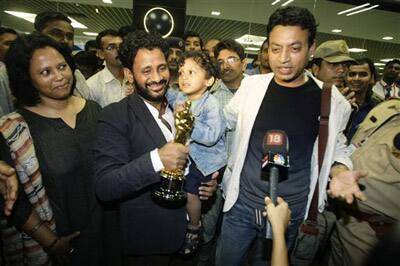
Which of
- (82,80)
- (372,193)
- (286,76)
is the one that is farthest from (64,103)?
(372,193)

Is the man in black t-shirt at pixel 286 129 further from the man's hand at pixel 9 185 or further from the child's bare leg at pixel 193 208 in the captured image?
the man's hand at pixel 9 185

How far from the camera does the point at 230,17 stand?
7.14 meters

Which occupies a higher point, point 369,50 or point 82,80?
point 369,50

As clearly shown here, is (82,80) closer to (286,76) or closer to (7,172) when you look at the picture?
(7,172)

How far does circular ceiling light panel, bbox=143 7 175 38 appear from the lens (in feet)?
16.4

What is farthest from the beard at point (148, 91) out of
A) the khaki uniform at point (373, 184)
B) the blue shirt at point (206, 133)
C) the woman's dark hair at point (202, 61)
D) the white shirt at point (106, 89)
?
the white shirt at point (106, 89)

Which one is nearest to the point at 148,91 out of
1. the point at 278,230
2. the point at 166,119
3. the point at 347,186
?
the point at 166,119

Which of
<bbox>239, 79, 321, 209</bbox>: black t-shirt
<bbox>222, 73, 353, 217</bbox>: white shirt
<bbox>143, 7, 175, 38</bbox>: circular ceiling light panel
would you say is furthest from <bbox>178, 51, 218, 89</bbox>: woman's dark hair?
<bbox>143, 7, 175, 38</bbox>: circular ceiling light panel

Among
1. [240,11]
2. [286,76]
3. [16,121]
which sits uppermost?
[240,11]

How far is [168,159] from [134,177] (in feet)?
0.58

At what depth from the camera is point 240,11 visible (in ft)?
22.8

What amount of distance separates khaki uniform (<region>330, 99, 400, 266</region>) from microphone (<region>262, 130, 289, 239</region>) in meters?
0.94

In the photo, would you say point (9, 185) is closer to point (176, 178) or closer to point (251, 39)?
point (176, 178)

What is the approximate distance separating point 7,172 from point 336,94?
6.06ft
